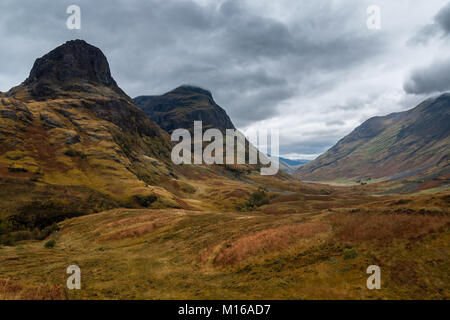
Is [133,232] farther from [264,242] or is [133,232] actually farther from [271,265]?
[271,265]

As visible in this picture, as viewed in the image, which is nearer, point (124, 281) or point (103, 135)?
point (124, 281)

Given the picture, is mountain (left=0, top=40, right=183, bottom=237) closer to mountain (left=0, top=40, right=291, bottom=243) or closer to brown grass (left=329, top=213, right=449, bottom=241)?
mountain (left=0, top=40, right=291, bottom=243)

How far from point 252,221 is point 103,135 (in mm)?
152724

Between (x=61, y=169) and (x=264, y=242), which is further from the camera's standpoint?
(x=61, y=169)

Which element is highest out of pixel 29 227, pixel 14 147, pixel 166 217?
pixel 14 147

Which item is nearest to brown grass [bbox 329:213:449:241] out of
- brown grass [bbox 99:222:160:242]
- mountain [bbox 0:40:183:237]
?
brown grass [bbox 99:222:160:242]

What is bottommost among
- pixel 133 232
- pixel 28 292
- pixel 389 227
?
pixel 28 292

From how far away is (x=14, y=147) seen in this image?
108 meters

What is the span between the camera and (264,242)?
25.8 metres

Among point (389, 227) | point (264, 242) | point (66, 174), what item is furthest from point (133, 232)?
point (66, 174)
